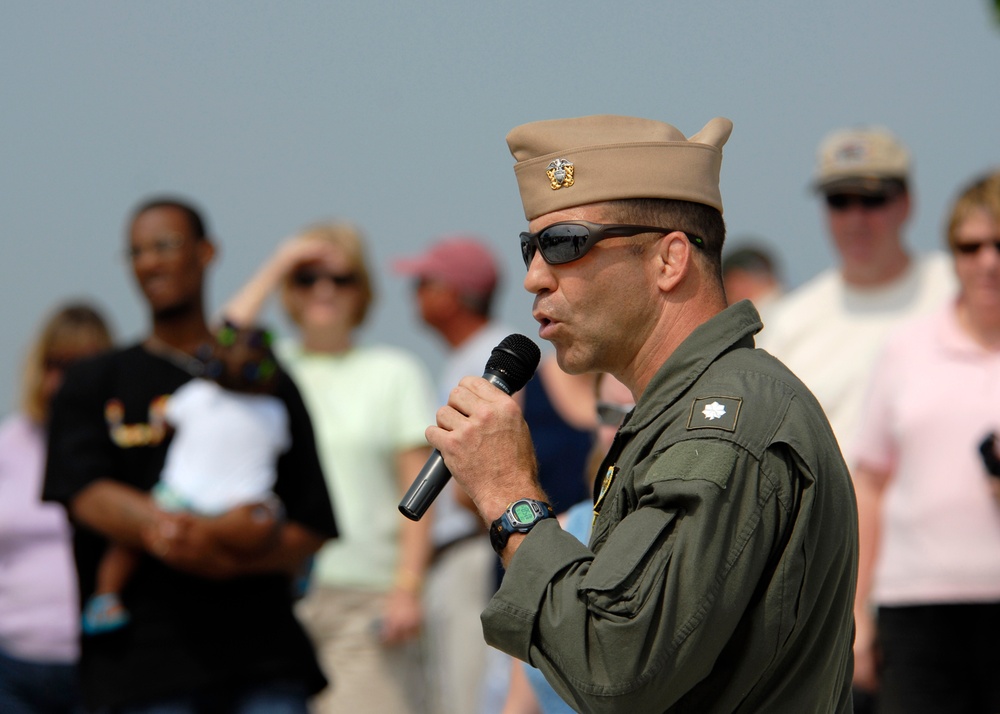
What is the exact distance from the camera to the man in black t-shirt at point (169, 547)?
4.72 meters

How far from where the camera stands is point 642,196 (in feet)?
8.32

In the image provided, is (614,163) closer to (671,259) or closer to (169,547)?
(671,259)

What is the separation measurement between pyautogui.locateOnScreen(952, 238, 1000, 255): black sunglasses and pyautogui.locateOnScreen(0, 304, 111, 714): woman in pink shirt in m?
3.42

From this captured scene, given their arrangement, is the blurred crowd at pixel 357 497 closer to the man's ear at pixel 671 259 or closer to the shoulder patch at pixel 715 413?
the man's ear at pixel 671 259

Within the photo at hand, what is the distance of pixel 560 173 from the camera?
2586mm

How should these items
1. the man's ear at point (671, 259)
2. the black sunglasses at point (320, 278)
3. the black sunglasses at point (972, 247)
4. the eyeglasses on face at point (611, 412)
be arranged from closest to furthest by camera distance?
the man's ear at point (671, 259) < the eyeglasses on face at point (611, 412) < the black sunglasses at point (972, 247) < the black sunglasses at point (320, 278)

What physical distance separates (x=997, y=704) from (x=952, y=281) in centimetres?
172

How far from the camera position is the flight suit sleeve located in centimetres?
208

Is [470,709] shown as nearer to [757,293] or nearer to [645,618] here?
[757,293]

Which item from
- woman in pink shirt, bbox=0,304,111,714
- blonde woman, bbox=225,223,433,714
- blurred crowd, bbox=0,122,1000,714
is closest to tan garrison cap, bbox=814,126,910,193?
blurred crowd, bbox=0,122,1000,714

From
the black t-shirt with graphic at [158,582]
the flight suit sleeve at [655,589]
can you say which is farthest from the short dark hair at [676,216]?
the black t-shirt with graphic at [158,582]

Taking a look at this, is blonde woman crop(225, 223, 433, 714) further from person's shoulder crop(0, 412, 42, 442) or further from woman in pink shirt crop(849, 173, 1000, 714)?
woman in pink shirt crop(849, 173, 1000, 714)

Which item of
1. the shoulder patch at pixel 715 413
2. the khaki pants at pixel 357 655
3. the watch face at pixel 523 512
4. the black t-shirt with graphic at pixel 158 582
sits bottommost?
the khaki pants at pixel 357 655

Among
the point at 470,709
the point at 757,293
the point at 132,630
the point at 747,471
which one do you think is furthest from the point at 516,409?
the point at 757,293
